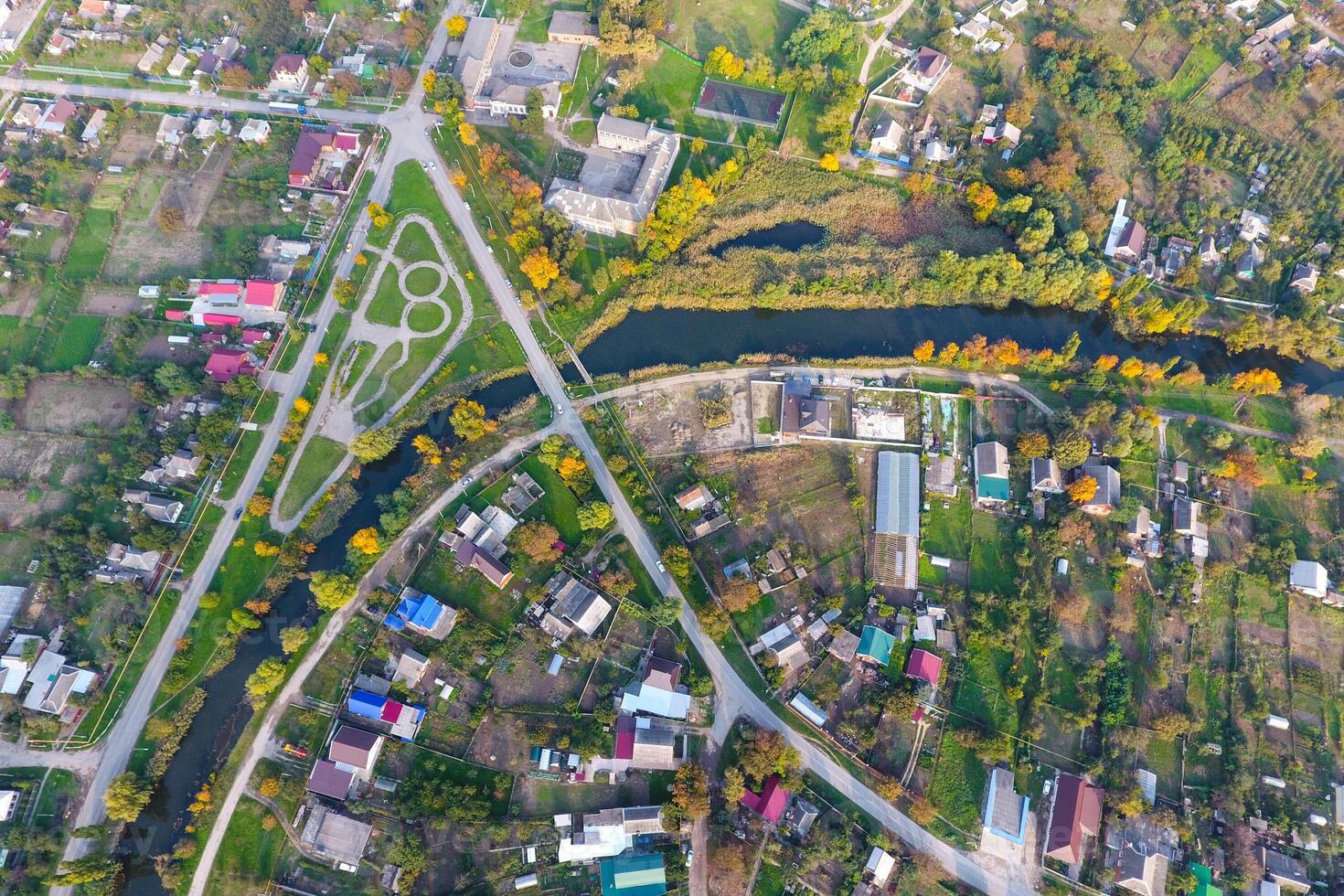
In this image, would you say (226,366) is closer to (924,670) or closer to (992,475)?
(924,670)

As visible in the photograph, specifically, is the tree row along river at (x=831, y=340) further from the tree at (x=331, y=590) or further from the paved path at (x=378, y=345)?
the tree at (x=331, y=590)

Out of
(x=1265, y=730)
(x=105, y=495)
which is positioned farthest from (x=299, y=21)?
(x=1265, y=730)

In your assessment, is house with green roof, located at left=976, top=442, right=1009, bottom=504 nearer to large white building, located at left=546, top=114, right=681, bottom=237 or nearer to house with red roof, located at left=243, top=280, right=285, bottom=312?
large white building, located at left=546, top=114, right=681, bottom=237

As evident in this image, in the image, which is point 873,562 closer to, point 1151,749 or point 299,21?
point 1151,749

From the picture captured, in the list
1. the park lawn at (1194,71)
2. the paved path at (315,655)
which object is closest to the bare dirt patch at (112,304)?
the paved path at (315,655)

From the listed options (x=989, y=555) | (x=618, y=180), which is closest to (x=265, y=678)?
(x=618, y=180)

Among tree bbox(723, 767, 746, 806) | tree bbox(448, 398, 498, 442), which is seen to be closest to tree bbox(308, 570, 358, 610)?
tree bbox(448, 398, 498, 442)
